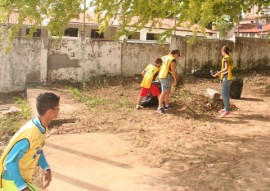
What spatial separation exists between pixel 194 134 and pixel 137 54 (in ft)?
29.4

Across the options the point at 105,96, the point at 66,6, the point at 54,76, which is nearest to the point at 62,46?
the point at 54,76

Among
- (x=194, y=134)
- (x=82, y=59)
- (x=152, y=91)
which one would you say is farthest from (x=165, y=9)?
(x=82, y=59)

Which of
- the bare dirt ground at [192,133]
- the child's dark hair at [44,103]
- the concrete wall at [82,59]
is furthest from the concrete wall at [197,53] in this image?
the child's dark hair at [44,103]

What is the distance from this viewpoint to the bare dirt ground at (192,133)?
5.10m

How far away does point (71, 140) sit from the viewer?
22.7 ft

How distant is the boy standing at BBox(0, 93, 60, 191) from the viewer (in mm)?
2721

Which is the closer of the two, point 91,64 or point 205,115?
point 205,115

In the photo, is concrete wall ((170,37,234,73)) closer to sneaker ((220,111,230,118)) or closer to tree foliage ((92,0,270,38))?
sneaker ((220,111,230,118))

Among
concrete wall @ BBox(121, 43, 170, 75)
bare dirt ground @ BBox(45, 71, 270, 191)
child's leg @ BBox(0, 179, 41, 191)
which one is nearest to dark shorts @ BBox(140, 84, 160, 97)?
bare dirt ground @ BBox(45, 71, 270, 191)

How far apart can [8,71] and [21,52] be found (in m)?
0.90

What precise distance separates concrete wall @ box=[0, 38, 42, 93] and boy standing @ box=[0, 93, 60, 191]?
1126 cm

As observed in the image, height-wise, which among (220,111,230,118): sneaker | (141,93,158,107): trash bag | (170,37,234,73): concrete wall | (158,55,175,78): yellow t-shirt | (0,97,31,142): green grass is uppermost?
(170,37,234,73): concrete wall

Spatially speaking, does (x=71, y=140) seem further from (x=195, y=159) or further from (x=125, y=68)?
(x=125, y=68)

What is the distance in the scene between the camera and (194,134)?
7289 millimetres
